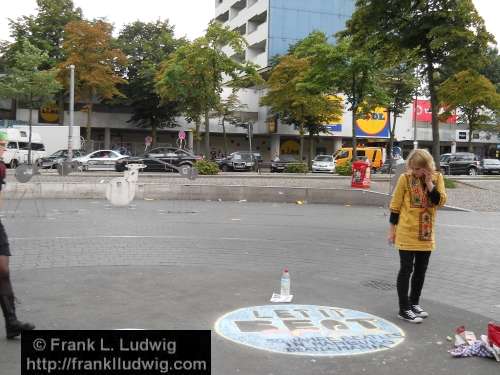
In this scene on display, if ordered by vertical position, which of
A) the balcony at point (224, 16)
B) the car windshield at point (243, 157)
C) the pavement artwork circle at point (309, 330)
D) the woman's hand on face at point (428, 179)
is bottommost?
the pavement artwork circle at point (309, 330)

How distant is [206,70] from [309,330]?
106 ft

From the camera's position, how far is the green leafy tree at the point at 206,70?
35.6 meters

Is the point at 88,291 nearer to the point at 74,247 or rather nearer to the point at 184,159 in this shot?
the point at 74,247

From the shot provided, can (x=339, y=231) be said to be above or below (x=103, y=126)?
below

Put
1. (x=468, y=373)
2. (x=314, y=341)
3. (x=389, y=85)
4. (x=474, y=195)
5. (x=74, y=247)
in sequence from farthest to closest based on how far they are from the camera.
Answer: (x=389, y=85) → (x=474, y=195) → (x=74, y=247) → (x=314, y=341) → (x=468, y=373)

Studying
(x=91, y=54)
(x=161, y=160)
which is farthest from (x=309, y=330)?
(x=91, y=54)

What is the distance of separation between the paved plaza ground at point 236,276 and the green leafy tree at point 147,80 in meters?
38.6

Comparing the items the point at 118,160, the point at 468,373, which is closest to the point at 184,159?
the point at 118,160

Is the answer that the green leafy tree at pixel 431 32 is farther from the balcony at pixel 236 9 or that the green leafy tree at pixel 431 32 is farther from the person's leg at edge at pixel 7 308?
the balcony at pixel 236 9

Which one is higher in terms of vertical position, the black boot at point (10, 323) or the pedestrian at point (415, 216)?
the pedestrian at point (415, 216)

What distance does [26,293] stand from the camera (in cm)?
631

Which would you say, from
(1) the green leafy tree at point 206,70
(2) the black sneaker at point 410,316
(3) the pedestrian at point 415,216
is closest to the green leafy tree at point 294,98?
(1) the green leafy tree at point 206,70

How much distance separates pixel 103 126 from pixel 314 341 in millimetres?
53122

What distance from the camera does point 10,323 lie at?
4762mm
